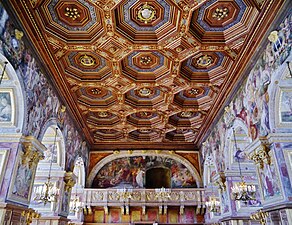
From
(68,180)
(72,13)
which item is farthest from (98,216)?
(72,13)

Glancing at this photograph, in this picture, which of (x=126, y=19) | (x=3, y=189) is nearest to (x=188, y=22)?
Answer: (x=126, y=19)

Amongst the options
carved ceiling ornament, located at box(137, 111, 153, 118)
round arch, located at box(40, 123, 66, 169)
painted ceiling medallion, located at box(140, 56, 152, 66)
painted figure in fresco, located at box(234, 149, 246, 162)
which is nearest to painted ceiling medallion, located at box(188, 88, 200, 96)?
painted ceiling medallion, located at box(140, 56, 152, 66)

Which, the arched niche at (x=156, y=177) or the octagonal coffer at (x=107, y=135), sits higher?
the octagonal coffer at (x=107, y=135)

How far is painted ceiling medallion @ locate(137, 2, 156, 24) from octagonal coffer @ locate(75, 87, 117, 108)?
434 centimetres

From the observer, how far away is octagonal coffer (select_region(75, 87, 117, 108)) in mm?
11117

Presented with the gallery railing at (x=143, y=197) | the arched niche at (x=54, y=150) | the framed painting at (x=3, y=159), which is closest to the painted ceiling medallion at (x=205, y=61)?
the arched niche at (x=54, y=150)

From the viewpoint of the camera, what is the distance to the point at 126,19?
292 inches

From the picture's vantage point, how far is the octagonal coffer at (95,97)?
1112 cm

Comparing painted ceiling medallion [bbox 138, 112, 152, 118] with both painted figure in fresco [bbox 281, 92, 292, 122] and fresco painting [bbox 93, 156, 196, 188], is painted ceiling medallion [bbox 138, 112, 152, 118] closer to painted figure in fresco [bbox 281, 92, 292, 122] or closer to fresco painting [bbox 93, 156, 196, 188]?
fresco painting [bbox 93, 156, 196, 188]

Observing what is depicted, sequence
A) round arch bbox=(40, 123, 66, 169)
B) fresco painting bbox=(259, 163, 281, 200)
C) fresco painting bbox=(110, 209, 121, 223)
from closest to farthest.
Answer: fresco painting bbox=(259, 163, 281, 200) < round arch bbox=(40, 123, 66, 169) < fresco painting bbox=(110, 209, 121, 223)

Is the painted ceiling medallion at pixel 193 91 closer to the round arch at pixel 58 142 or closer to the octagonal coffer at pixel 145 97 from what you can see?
the octagonal coffer at pixel 145 97

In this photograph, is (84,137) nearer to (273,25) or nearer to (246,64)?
(246,64)

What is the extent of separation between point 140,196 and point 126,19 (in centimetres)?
1078

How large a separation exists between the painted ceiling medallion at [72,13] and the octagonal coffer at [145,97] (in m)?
4.50
